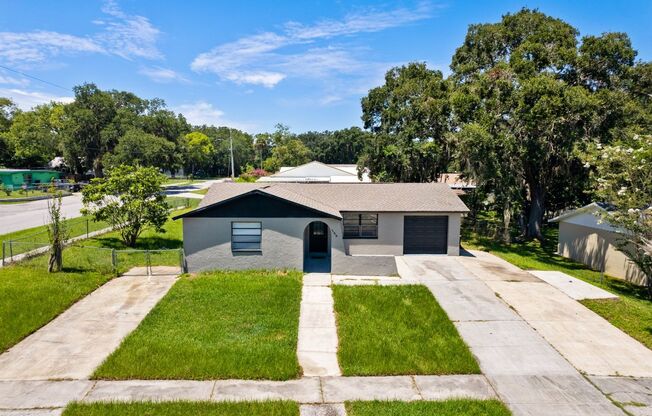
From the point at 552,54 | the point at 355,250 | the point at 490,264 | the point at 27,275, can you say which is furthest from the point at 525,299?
the point at 27,275

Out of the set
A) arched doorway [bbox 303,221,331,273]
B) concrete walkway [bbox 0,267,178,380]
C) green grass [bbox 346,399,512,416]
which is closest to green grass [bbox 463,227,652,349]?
green grass [bbox 346,399,512,416]

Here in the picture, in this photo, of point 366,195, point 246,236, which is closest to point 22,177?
point 246,236

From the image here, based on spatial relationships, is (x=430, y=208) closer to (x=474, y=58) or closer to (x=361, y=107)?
(x=474, y=58)

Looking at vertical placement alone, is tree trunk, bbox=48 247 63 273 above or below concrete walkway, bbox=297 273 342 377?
above

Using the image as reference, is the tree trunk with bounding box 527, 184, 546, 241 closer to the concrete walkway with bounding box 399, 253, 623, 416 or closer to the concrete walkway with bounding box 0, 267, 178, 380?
the concrete walkway with bounding box 399, 253, 623, 416

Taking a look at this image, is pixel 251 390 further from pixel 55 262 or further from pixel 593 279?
pixel 593 279

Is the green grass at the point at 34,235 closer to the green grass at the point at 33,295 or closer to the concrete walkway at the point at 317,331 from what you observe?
the green grass at the point at 33,295

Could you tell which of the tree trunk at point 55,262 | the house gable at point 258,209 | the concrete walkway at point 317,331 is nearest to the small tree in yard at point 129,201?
the tree trunk at point 55,262
